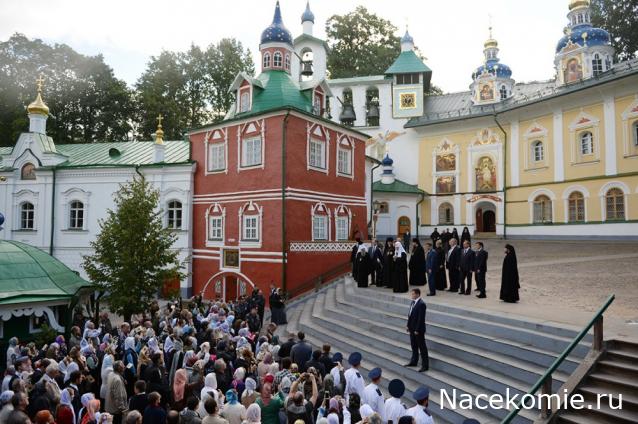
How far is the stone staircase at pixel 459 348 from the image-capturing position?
762cm

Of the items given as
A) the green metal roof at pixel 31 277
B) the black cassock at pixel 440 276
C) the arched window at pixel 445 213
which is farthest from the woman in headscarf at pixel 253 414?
the arched window at pixel 445 213

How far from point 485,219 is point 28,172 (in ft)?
110

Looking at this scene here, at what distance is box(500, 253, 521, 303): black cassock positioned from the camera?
435 inches

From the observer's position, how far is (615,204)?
25.9m

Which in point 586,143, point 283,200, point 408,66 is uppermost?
point 408,66

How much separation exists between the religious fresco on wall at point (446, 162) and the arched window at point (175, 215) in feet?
73.2

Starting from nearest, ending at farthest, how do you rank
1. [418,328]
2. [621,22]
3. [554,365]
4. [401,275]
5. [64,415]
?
[554,365]
[64,415]
[418,328]
[401,275]
[621,22]

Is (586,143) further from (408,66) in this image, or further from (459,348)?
(459,348)

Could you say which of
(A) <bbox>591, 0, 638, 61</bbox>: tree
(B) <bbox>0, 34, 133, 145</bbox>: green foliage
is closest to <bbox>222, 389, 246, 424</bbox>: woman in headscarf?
(B) <bbox>0, 34, 133, 145</bbox>: green foliage

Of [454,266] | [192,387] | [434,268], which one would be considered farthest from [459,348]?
[192,387]

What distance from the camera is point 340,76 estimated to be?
47531 mm

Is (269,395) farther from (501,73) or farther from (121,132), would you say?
(121,132)

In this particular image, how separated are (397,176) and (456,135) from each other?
618 centimetres

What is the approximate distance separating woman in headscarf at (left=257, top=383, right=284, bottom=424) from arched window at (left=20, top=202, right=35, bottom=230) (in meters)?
26.1
